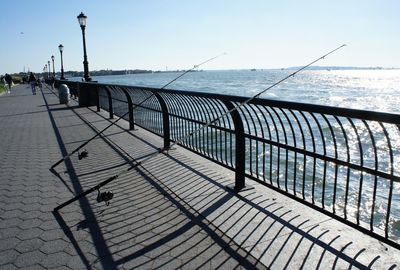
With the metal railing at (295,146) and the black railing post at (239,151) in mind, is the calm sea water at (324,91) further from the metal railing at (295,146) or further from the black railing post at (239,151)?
the black railing post at (239,151)

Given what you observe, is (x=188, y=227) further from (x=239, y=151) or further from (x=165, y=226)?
(x=239, y=151)

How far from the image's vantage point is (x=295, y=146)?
407 centimetres

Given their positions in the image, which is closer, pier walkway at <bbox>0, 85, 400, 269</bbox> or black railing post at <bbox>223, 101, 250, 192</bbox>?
pier walkway at <bbox>0, 85, 400, 269</bbox>

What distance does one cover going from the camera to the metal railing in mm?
3391

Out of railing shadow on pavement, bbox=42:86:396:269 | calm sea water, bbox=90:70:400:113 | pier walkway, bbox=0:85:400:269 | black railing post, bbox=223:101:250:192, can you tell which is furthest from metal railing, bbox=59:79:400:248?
calm sea water, bbox=90:70:400:113

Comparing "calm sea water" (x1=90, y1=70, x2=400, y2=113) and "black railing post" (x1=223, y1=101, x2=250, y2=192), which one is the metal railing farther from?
"calm sea water" (x1=90, y1=70, x2=400, y2=113)

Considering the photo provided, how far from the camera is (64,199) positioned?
5062 millimetres

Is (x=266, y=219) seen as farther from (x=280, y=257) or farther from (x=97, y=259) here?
(x=97, y=259)

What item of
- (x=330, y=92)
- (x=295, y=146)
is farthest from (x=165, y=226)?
(x=330, y=92)

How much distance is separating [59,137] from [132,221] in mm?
6579

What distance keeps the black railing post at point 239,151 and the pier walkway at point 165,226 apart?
15 cm

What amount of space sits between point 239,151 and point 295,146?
3.39ft

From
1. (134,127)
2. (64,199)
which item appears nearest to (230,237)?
(64,199)

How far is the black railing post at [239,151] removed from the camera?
192 inches
